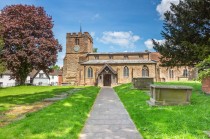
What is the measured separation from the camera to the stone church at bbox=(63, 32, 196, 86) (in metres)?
49.7

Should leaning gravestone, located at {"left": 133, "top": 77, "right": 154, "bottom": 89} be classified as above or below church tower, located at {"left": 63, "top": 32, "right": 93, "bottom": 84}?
below

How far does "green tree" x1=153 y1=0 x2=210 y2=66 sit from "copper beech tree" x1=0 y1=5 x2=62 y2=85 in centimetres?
2402

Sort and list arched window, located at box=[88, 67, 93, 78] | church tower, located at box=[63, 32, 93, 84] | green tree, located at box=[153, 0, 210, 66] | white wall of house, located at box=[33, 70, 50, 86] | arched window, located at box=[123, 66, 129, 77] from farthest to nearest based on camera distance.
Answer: white wall of house, located at box=[33, 70, 50, 86] → church tower, located at box=[63, 32, 93, 84] → arched window, located at box=[88, 67, 93, 78] → arched window, located at box=[123, 66, 129, 77] → green tree, located at box=[153, 0, 210, 66]

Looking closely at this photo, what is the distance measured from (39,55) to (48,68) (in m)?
3.71

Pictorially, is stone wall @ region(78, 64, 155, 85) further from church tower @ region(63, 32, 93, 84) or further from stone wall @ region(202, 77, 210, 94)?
stone wall @ region(202, 77, 210, 94)

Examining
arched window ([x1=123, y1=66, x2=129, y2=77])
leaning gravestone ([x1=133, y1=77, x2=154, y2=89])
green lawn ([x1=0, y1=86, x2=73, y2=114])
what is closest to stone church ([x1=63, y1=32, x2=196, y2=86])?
arched window ([x1=123, y1=66, x2=129, y2=77])

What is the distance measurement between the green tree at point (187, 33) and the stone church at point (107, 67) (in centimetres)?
2699

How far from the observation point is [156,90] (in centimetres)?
1185

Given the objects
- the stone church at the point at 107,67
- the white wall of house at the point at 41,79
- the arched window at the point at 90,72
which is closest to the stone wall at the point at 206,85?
the stone church at the point at 107,67

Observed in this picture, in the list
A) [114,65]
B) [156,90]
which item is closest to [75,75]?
[114,65]

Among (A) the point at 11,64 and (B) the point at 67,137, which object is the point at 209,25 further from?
(A) the point at 11,64

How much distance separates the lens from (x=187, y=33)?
63.2 feet

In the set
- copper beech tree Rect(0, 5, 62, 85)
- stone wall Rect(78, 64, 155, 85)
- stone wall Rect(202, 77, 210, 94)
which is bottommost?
stone wall Rect(202, 77, 210, 94)

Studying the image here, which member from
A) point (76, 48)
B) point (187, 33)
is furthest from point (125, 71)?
point (187, 33)
